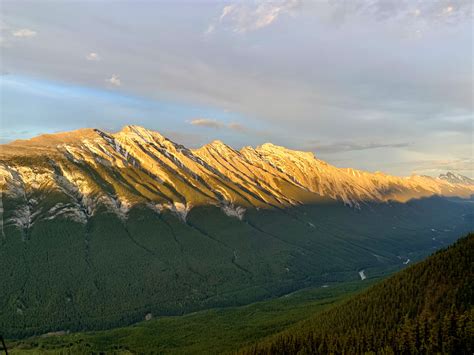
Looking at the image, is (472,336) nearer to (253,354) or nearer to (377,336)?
(377,336)

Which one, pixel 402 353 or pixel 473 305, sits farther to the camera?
pixel 473 305

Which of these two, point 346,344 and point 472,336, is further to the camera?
point 346,344

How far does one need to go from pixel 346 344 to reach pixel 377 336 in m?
14.8

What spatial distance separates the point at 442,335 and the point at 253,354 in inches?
3165

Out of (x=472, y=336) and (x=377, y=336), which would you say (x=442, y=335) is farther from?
(x=377, y=336)

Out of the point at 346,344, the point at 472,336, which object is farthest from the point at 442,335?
the point at 346,344

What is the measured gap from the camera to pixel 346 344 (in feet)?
633

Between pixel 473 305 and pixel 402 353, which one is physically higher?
pixel 473 305

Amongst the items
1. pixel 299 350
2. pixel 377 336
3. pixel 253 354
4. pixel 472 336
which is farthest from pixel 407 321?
pixel 253 354

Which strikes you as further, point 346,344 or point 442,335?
point 346,344

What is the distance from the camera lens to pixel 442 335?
17850cm

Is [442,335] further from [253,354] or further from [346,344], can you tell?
[253,354]

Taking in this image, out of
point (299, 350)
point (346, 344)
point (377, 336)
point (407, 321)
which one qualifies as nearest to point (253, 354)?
point (299, 350)

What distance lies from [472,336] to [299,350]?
2796 inches
